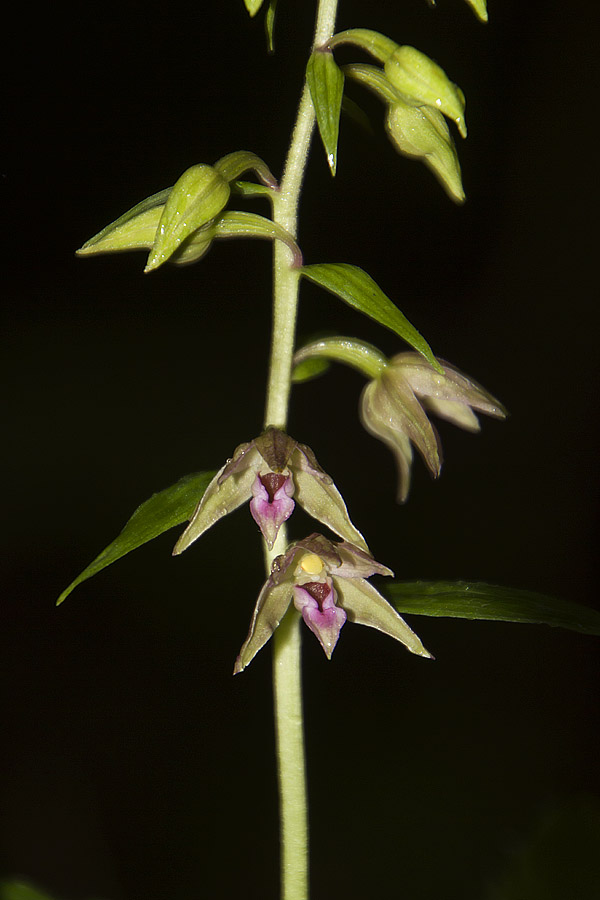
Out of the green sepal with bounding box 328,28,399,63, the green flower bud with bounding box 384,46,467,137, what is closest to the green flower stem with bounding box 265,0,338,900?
the green sepal with bounding box 328,28,399,63

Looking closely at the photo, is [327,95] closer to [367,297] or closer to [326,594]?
[367,297]

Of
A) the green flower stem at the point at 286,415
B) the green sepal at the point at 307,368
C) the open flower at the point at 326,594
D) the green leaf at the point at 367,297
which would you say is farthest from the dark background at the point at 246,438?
the open flower at the point at 326,594

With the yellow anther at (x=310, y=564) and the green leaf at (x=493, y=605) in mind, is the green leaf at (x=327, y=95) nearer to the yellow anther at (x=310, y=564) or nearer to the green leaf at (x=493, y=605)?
the yellow anther at (x=310, y=564)

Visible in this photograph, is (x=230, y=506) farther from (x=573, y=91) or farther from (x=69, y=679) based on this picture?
(x=573, y=91)

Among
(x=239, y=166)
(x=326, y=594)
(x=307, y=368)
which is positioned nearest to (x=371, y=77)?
(x=239, y=166)

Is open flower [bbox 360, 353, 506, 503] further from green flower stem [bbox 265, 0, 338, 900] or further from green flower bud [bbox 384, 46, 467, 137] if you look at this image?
green flower bud [bbox 384, 46, 467, 137]

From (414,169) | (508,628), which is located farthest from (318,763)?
(414,169)
